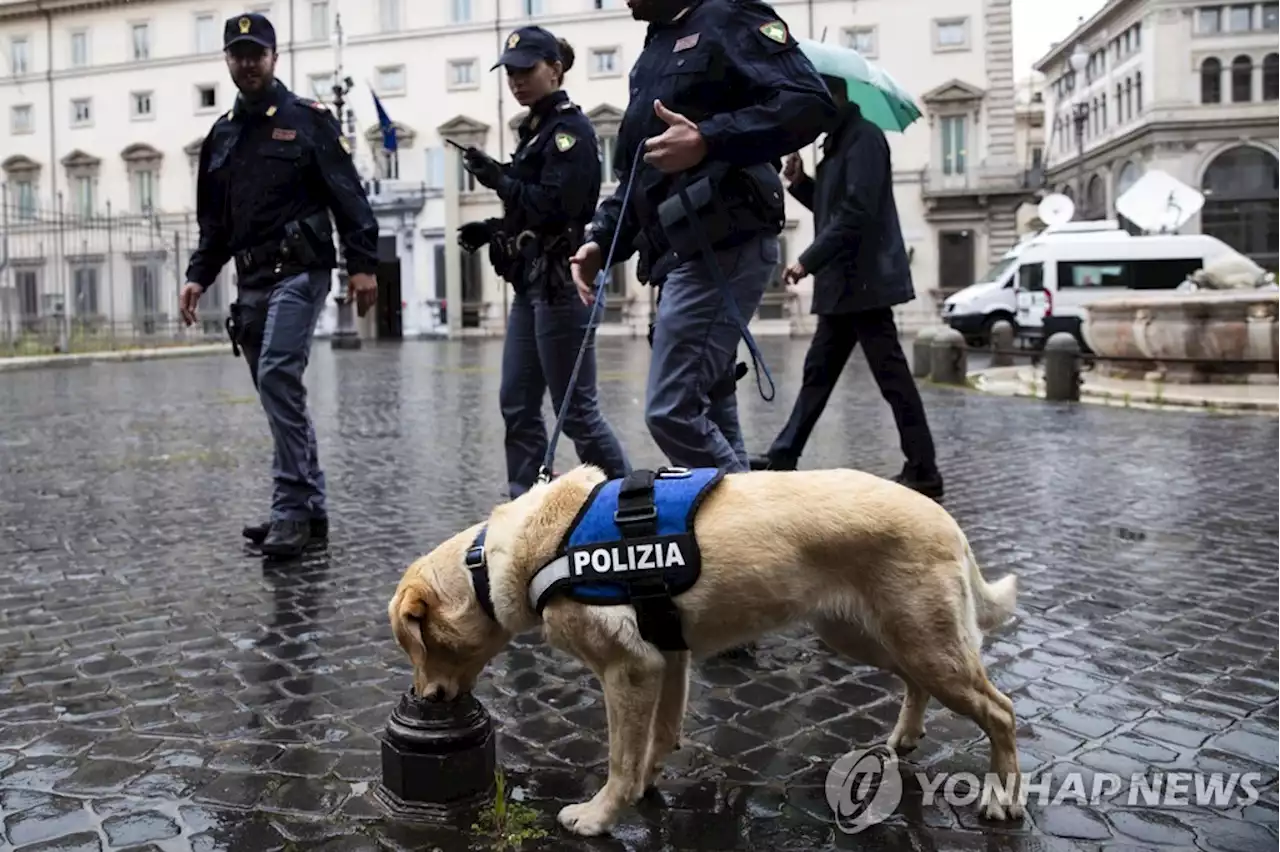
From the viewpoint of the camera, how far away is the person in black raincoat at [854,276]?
211 inches

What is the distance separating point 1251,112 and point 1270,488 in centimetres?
5565

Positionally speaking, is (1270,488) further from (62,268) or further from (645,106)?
(62,268)

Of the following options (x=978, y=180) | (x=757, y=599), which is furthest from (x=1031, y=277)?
(x=757, y=599)

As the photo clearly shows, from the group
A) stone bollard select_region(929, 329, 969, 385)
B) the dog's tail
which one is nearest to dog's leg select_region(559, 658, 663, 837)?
the dog's tail

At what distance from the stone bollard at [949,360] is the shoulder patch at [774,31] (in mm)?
11104

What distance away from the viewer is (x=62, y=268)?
4741 centimetres

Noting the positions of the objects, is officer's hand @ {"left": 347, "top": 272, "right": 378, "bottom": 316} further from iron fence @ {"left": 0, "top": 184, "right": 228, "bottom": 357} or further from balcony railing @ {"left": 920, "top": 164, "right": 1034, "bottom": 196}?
iron fence @ {"left": 0, "top": 184, "right": 228, "bottom": 357}

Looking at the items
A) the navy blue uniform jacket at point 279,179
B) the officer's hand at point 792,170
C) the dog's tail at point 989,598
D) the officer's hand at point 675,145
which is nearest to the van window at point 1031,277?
the officer's hand at point 792,170

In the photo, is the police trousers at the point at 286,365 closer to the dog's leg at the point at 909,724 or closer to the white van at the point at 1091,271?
the dog's leg at the point at 909,724

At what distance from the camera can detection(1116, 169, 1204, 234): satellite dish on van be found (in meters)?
24.5

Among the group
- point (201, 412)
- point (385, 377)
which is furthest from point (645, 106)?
point (385, 377)

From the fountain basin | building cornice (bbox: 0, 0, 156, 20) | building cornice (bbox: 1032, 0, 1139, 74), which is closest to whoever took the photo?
the fountain basin

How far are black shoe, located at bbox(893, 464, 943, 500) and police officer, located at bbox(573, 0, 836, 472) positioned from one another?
2.79 meters

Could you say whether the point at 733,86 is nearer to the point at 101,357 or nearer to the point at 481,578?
the point at 481,578
